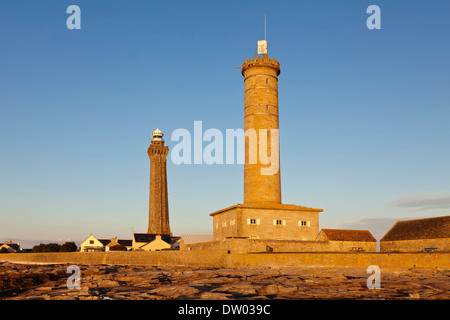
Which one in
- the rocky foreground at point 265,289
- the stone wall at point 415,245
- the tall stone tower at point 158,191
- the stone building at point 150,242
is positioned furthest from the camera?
the tall stone tower at point 158,191

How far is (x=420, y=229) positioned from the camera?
3916 cm

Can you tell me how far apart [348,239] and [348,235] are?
0.56 m

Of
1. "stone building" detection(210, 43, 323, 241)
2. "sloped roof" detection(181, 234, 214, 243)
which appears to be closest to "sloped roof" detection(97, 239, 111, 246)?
"sloped roof" detection(181, 234, 214, 243)

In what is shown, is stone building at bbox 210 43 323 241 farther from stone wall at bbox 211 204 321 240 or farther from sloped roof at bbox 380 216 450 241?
sloped roof at bbox 380 216 450 241

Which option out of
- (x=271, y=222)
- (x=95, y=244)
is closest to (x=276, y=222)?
(x=271, y=222)

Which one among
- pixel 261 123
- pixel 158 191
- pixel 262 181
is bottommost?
pixel 262 181

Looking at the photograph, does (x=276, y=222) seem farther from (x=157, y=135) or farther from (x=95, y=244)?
(x=157, y=135)

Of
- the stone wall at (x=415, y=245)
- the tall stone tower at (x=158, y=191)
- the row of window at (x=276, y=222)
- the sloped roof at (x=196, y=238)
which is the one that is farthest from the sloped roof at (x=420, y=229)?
the tall stone tower at (x=158, y=191)

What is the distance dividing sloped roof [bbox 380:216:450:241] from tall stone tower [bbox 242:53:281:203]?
12062mm

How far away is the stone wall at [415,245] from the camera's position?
117 ft

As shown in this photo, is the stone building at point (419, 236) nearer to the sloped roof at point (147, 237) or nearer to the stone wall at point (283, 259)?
the stone wall at point (283, 259)

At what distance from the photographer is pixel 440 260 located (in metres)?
21.7

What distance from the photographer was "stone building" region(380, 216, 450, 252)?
36.2 meters
